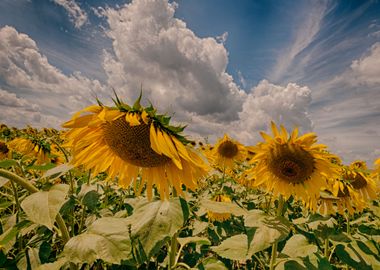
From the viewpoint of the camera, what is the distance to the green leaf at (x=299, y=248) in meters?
2.33

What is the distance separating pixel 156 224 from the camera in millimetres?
1674

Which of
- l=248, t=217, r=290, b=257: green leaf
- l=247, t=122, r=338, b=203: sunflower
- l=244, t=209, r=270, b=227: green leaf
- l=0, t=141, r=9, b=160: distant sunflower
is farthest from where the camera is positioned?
l=0, t=141, r=9, b=160: distant sunflower

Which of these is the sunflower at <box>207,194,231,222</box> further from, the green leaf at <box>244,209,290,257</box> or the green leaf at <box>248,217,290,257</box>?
the green leaf at <box>248,217,290,257</box>

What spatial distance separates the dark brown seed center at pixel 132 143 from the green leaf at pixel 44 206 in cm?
67

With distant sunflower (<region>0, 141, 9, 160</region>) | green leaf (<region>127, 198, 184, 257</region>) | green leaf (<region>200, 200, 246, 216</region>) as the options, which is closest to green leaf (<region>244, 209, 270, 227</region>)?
green leaf (<region>200, 200, 246, 216</region>)

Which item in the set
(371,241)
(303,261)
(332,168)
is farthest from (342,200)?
(303,261)

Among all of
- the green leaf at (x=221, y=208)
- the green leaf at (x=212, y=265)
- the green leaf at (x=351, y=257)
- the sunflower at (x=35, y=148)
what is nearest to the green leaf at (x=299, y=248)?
the green leaf at (x=351, y=257)

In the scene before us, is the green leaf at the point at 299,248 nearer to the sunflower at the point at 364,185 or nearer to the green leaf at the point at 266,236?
the green leaf at the point at 266,236

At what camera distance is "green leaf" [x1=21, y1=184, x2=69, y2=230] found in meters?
1.55

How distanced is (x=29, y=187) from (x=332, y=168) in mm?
3106

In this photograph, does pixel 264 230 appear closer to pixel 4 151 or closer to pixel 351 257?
pixel 351 257

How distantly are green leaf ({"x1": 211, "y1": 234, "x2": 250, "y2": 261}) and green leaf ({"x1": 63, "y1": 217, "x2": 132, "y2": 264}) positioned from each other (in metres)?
0.88

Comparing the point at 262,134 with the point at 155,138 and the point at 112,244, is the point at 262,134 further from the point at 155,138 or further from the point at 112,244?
the point at 112,244

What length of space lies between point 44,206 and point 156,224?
0.66 m
